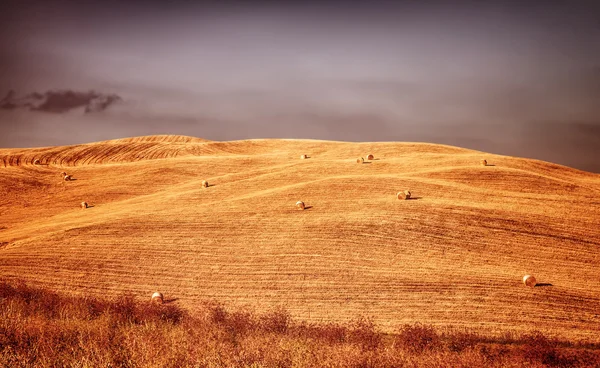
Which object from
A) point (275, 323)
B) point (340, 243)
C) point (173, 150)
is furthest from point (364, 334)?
point (173, 150)

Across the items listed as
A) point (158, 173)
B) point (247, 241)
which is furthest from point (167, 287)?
point (158, 173)

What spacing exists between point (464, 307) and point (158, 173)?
35.5 m

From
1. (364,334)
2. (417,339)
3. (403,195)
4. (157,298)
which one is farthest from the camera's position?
(403,195)

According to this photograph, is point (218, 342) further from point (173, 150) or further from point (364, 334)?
point (173, 150)

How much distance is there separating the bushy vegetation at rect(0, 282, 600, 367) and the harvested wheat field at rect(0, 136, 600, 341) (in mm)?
1874

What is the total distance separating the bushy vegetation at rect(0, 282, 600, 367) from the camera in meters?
9.39

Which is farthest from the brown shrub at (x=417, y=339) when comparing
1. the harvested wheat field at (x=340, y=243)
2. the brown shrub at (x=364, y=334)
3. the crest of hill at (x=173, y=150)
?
the crest of hill at (x=173, y=150)

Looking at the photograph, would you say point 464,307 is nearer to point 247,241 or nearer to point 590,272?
point 590,272

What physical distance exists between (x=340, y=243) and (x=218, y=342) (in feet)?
43.7

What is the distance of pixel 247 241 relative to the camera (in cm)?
2531

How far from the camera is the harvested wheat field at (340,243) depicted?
18.5 m

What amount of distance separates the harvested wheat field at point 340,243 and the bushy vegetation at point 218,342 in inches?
73.8

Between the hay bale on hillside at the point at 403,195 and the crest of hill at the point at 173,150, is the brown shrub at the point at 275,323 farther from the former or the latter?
the crest of hill at the point at 173,150

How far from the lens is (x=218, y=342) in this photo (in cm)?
1141
